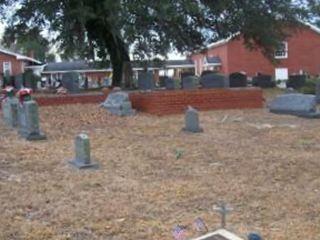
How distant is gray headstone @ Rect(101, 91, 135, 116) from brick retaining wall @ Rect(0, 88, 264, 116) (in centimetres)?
68

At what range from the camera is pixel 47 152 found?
10531mm

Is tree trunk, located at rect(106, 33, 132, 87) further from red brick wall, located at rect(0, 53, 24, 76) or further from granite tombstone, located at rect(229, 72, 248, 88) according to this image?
red brick wall, located at rect(0, 53, 24, 76)

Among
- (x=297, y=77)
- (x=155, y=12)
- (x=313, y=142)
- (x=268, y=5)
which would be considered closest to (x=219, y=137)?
(x=313, y=142)

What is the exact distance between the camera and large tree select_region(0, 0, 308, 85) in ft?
82.5

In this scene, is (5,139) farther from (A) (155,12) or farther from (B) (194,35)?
(B) (194,35)

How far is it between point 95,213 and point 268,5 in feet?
82.5

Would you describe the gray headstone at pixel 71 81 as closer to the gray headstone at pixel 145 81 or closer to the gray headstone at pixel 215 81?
the gray headstone at pixel 145 81

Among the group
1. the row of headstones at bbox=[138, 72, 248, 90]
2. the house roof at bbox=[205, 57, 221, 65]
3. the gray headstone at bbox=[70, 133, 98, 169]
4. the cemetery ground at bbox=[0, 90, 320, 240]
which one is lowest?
the cemetery ground at bbox=[0, 90, 320, 240]

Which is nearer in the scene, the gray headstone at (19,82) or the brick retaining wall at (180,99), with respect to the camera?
the brick retaining wall at (180,99)

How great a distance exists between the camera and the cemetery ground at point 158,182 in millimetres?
6262

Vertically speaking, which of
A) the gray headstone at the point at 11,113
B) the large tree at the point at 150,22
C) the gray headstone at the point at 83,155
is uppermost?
the large tree at the point at 150,22

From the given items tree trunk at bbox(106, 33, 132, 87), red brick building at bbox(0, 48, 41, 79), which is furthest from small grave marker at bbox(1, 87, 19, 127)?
red brick building at bbox(0, 48, 41, 79)

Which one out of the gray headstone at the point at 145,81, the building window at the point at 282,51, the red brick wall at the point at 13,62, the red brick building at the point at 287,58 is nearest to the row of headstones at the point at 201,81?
the gray headstone at the point at 145,81

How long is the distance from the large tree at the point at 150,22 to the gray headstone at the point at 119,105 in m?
8.35
